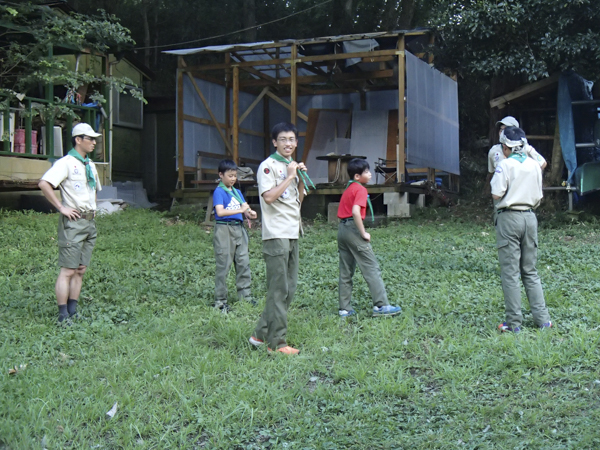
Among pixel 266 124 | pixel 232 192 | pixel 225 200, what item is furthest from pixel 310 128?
pixel 225 200

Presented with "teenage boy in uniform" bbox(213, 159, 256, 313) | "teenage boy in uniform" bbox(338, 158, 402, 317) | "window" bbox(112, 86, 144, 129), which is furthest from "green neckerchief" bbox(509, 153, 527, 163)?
"window" bbox(112, 86, 144, 129)

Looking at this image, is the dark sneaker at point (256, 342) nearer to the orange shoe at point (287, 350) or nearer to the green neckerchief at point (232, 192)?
the orange shoe at point (287, 350)

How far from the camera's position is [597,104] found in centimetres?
1358

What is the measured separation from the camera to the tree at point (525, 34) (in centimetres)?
1213

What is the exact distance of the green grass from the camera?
4070 millimetres

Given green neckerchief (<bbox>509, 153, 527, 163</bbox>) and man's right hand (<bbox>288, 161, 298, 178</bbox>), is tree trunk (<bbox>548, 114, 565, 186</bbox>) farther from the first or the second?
man's right hand (<bbox>288, 161, 298, 178</bbox>)

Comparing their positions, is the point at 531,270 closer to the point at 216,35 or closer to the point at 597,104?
the point at 597,104

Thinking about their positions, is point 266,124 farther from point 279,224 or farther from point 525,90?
point 279,224

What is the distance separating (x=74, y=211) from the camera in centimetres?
634

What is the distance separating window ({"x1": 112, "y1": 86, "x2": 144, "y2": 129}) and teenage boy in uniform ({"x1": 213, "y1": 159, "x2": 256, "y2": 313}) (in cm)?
1227

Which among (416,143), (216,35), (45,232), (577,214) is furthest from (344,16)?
(45,232)

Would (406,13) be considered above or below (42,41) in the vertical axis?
above

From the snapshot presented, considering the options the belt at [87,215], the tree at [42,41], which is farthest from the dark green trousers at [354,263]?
the tree at [42,41]

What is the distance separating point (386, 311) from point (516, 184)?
1680mm
